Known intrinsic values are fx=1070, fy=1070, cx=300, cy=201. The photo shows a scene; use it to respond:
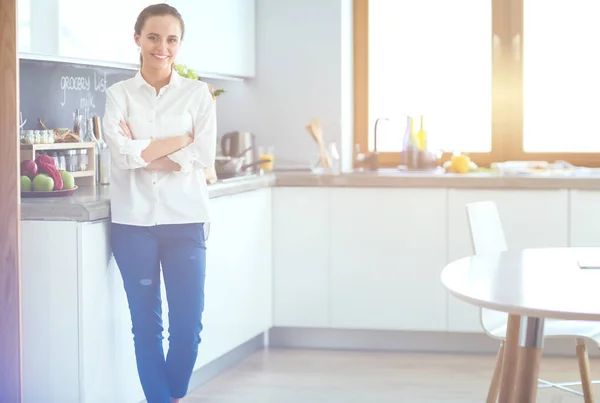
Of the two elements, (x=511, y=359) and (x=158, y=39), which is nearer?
(x=511, y=359)

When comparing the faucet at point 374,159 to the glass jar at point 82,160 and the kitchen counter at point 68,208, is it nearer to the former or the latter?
the glass jar at point 82,160

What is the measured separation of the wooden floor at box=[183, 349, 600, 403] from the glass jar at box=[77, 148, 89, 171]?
3.23 ft

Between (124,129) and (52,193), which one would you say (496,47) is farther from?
(52,193)

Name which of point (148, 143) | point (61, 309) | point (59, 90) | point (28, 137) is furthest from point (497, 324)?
point (59, 90)

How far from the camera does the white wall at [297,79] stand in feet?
17.8

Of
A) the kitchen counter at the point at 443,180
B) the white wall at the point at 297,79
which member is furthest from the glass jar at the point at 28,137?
the white wall at the point at 297,79

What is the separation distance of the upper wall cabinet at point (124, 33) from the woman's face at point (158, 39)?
1.07 feet

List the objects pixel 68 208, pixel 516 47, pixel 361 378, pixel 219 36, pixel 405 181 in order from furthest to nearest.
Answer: pixel 516 47, pixel 219 36, pixel 405 181, pixel 361 378, pixel 68 208

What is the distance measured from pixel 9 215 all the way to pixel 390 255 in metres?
2.20

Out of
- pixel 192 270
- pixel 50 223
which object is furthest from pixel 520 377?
pixel 50 223

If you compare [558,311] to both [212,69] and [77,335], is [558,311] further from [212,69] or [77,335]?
[212,69]

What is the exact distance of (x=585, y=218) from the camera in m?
4.76

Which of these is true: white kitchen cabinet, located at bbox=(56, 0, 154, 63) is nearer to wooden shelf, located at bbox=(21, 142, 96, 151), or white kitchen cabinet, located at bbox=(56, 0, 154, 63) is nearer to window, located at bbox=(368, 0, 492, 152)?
wooden shelf, located at bbox=(21, 142, 96, 151)

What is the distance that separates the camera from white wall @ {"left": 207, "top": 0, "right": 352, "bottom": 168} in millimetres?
5434
